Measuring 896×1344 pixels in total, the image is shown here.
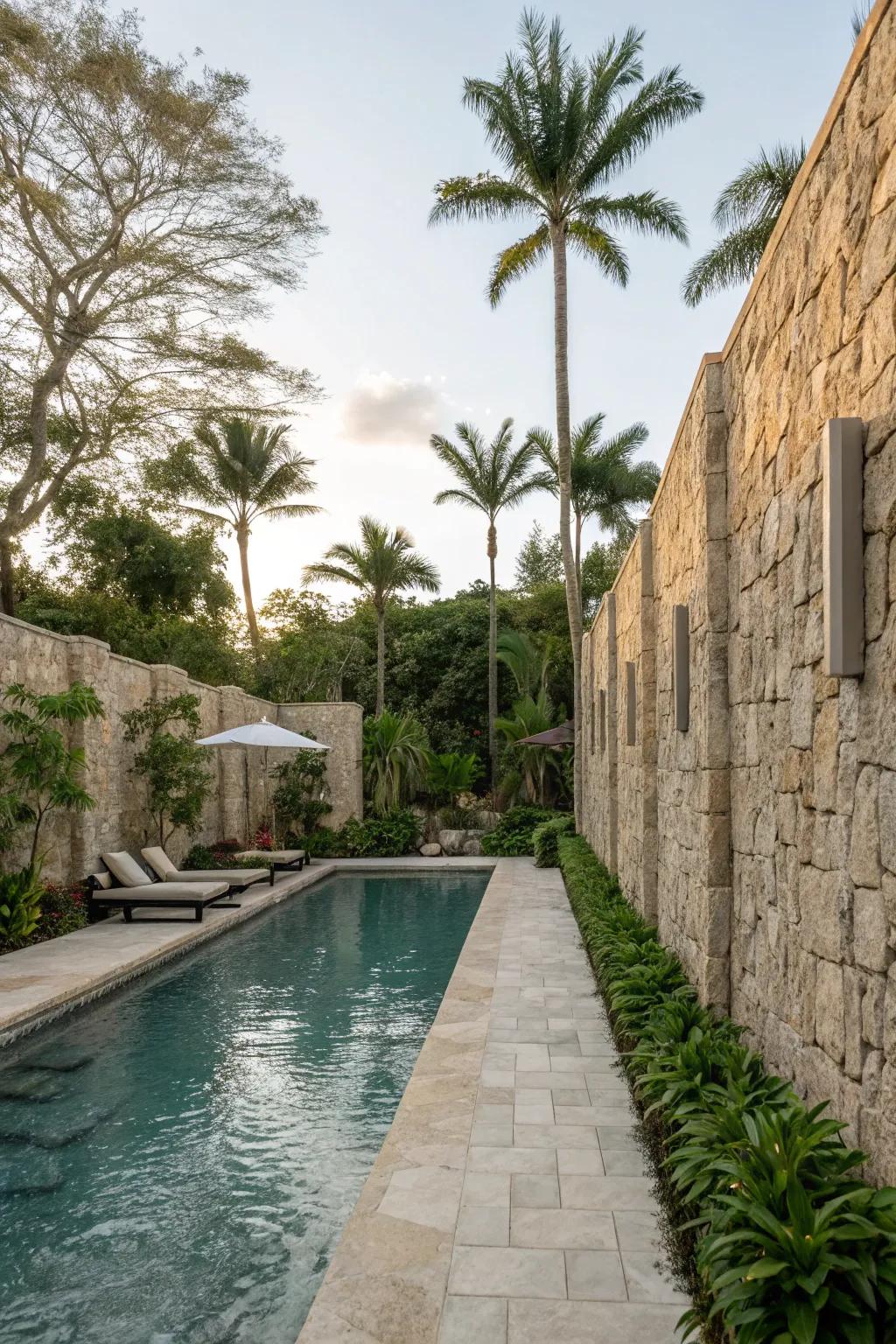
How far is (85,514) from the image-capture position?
24688 millimetres

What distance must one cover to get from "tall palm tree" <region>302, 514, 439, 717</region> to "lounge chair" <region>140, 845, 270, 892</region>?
37.3 ft

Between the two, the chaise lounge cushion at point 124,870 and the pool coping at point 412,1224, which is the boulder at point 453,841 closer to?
the chaise lounge cushion at point 124,870

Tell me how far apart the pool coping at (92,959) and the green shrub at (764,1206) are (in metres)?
5.09

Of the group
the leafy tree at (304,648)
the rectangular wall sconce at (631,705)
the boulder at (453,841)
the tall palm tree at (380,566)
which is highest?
the tall palm tree at (380,566)

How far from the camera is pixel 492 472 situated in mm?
24844

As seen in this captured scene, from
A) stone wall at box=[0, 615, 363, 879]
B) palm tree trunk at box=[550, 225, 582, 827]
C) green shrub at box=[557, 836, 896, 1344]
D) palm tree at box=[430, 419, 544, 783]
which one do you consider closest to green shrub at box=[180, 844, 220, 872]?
stone wall at box=[0, 615, 363, 879]

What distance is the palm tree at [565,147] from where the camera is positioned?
598 inches

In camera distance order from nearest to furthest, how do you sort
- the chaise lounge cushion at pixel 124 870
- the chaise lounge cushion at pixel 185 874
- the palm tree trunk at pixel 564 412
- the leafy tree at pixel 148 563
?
the chaise lounge cushion at pixel 124 870 < the chaise lounge cushion at pixel 185 874 < the palm tree trunk at pixel 564 412 < the leafy tree at pixel 148 563

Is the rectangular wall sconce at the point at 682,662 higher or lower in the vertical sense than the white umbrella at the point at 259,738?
higher

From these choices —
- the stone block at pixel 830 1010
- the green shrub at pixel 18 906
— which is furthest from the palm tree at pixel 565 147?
the stone block at pixel 830 1010

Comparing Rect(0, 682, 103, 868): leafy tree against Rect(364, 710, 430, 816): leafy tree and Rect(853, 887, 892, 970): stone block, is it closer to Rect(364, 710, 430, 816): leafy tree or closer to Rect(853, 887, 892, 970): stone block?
Rect(853, 887, 892, 970): stone block

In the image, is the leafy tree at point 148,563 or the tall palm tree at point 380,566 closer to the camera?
the leafy tree at point 148,563

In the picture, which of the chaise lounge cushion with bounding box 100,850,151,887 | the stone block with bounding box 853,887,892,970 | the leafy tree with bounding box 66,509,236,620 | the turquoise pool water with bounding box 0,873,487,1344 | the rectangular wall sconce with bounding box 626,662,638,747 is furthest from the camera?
the leafy tree with bounding box 66,509,236,620

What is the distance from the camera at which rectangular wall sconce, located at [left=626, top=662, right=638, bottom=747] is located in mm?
8102
